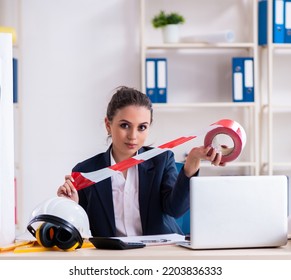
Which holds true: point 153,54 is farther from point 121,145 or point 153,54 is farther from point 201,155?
point 201,155

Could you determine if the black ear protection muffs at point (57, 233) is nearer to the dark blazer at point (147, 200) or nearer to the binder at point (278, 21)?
the dark blazer at point (147, 200)

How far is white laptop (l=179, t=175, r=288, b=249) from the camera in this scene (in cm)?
177

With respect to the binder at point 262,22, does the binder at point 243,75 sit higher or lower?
lower

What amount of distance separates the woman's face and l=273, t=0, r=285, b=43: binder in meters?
2.37

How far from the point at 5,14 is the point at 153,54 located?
109 centimetres

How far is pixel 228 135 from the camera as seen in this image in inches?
76.2

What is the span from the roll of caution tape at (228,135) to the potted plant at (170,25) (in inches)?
109

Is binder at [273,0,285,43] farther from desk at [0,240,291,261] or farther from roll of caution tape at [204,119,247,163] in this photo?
desk at [0,240,291,261]

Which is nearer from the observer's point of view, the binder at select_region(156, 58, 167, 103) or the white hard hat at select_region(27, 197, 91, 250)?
the white hard hat at select_region(27, 197, 91, 250)

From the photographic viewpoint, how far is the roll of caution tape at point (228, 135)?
192 cm

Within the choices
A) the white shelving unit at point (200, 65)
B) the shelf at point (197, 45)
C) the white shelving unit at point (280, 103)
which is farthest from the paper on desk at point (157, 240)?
the white shelving unit at point (280, 103)

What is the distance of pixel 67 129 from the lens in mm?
4910

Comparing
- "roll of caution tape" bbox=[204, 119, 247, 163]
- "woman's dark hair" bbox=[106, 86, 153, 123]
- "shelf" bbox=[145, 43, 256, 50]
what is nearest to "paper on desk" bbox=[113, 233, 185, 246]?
"roll of caution tape" bbox=[204, 119, 247, 163]

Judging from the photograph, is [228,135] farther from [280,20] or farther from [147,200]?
[280,20]
